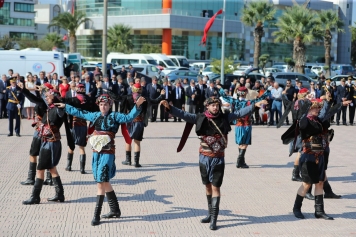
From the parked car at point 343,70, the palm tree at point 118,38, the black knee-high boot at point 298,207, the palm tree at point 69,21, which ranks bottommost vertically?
the black knee-high boot at point 298,207

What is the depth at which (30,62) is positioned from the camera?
27.1 m

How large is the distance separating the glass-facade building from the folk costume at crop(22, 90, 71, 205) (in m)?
60.0

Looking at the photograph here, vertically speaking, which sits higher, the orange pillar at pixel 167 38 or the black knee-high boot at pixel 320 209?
the orange pillar at pixel 167 38

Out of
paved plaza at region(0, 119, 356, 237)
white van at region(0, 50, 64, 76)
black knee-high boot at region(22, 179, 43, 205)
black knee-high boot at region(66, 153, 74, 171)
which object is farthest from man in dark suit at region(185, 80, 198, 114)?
black knee-high boot at region(22, 179, 43, 205)

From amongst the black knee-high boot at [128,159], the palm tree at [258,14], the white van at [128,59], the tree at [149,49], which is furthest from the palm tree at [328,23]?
the black knee-high boot at [128,159]

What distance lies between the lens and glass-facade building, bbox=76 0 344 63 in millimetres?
71625

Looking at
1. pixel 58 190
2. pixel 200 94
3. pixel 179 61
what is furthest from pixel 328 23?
pixel 58 190

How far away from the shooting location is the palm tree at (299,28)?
49125mm

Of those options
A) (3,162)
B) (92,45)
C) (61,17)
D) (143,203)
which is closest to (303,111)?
(143,203)

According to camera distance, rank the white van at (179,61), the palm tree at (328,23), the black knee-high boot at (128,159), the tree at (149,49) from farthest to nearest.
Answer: the tree at (149,49) < the palm tree at (328,23) < the white van at (179,61) < the black knee-high boot at (128,159)

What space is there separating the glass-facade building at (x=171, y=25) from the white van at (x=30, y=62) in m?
42.2

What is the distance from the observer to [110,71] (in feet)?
101

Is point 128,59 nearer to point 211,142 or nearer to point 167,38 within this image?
point 167,38

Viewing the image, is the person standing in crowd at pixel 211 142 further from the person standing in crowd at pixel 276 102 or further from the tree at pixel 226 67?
the tree at pixel 226 67
